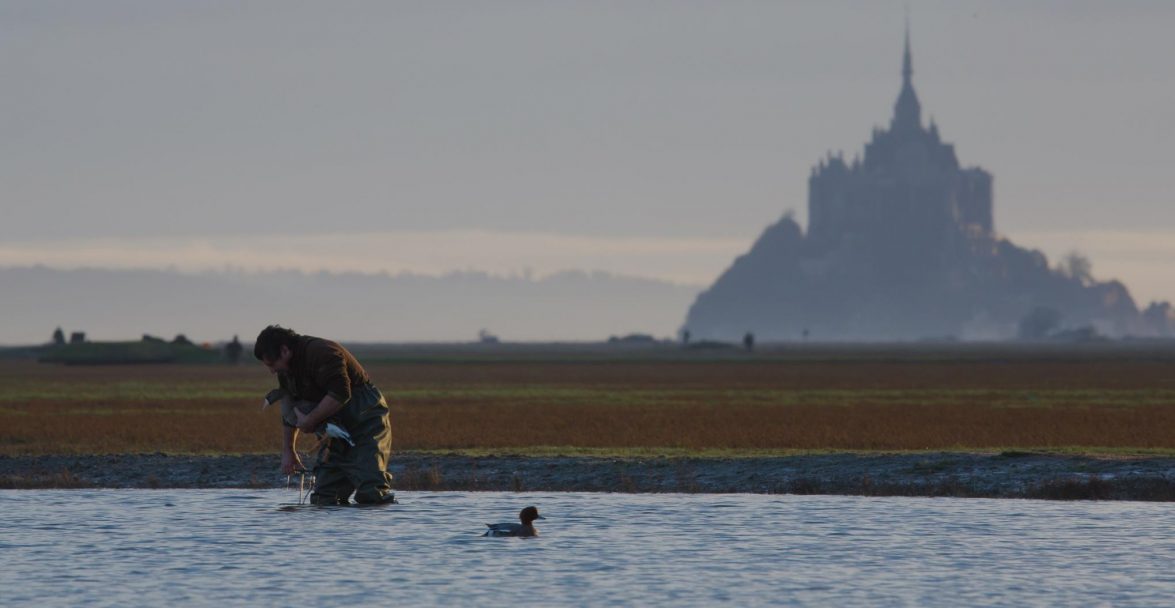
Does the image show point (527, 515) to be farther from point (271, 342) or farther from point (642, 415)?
point (642, 415)

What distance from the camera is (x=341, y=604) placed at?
1456cm

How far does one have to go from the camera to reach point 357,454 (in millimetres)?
19719

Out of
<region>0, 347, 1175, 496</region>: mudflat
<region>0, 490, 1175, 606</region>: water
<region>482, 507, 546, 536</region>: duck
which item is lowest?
<region>0, 490, 1175, 606</region>: water

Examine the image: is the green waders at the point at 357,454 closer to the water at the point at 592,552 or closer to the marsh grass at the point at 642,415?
the water at the point at 592,552

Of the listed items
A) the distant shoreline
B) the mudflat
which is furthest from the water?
the mudflat

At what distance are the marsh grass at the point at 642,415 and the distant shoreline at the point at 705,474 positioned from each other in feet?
7.29

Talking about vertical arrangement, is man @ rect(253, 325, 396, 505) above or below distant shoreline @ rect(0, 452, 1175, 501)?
above

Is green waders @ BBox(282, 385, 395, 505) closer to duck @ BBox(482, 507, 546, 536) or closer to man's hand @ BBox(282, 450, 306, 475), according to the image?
man's hand @ BBox(282, 450, 306, 475)

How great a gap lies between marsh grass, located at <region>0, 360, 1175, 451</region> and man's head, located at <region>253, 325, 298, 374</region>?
6625mm

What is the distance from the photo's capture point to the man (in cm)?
1873

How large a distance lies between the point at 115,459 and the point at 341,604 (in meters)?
14.9

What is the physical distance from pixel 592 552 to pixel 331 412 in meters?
3.35

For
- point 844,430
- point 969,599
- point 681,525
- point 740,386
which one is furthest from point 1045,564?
point 740,386

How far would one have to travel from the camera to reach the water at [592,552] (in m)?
15.0
